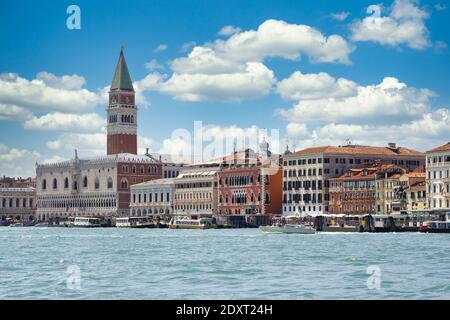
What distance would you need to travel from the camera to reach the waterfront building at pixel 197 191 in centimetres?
9181

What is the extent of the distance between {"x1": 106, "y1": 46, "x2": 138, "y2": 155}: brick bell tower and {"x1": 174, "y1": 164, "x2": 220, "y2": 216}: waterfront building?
20895mm

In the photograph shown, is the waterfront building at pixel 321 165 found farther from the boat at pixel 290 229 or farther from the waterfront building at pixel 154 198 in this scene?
the waterfront building at pixel 154 198

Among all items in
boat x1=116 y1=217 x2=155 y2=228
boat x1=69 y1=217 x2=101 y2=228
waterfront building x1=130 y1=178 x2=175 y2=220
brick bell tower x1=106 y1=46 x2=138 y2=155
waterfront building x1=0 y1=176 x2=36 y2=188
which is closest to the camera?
boat x1=116 y1=217 x2=155 y2=228

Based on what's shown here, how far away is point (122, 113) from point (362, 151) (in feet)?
146

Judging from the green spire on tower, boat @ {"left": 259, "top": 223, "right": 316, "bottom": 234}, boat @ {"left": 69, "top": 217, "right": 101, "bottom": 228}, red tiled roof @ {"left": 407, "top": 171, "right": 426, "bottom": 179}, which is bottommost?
boat @ {"left": 259, "top": 223, "right": 316, "bottom": 234}

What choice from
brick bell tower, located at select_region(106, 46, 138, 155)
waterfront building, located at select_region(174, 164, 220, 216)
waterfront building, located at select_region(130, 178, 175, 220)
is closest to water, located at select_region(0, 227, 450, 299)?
waterfront building, located at select_region(174, 164, 220, 216)

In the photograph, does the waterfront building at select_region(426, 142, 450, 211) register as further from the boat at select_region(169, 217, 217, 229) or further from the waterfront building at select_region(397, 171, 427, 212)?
the boat at select_region(169, 217, 217, 229)

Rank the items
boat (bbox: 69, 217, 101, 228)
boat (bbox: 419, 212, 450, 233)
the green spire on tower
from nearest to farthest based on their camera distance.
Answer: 1. boat (bbox: 419, 212, 450, 233)
2. boat (bbox: 69, 217, 101, 228)
3. the green spire on tower

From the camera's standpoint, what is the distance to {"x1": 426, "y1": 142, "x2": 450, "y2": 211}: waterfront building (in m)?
68.4

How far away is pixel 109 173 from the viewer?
108 meters

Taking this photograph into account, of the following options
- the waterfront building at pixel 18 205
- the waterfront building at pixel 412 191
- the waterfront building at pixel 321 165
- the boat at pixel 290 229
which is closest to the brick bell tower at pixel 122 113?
the waterfront building at pixel 18 205

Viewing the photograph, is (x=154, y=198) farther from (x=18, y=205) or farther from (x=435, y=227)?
(x=435, y=227)

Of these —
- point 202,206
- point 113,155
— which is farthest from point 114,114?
point 202,206
